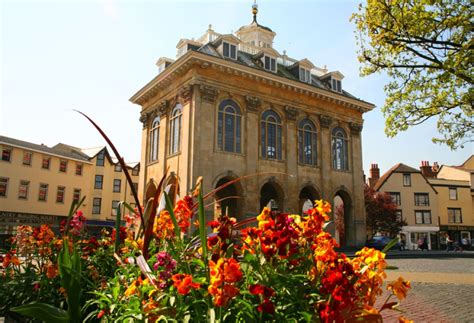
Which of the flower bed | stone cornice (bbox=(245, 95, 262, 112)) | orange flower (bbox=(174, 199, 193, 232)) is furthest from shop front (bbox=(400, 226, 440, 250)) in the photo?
the flower bed

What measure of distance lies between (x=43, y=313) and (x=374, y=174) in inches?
2202

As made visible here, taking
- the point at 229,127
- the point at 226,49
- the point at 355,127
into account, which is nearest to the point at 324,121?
the point at 355,127

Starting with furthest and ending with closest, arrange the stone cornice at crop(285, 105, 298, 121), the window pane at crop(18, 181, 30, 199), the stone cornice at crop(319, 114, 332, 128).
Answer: the window pane at crop(18, 181, 30, 199) < the stone cornice at crop(319, 114, 332, 128) < the stone cornice at crop(285, 105, 298, 121)

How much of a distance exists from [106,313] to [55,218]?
122 feet

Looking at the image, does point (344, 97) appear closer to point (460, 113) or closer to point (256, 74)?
point (256, 74)

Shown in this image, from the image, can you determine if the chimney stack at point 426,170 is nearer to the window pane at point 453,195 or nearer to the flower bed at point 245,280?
the window pane at point 453,195

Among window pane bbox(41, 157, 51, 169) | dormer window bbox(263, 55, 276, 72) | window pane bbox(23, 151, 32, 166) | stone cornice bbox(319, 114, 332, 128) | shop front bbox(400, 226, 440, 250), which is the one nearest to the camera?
dormer window bbox(263, 55, 276, 72)

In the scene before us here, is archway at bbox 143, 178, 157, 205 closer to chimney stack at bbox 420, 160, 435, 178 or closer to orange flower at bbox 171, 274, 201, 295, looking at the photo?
orange flower at bbox 171, 274, 201, 295

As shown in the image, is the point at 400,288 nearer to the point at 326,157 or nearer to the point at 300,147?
the point at 300,147

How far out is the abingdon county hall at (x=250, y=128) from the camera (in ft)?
77.9

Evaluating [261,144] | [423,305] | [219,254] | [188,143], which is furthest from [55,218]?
[219,254]

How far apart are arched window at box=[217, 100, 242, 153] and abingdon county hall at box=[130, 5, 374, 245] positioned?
71 mm

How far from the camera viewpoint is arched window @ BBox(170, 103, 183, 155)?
2514 centimetres

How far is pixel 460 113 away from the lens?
13.8 metres
